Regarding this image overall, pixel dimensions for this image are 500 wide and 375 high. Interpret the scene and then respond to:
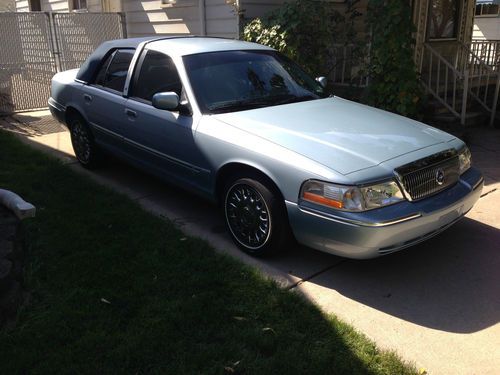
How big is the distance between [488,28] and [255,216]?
15.4 metres

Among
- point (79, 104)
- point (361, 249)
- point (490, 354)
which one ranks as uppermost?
point (79, 104)

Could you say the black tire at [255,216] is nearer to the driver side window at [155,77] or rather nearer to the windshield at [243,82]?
the windshield at [243,82]

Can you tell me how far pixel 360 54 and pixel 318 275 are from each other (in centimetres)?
495

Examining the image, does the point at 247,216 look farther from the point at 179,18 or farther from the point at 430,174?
the point at 179,18

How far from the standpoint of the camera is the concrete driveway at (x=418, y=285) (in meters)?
2.96

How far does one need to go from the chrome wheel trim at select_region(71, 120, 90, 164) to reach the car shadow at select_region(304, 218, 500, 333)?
3.62 m

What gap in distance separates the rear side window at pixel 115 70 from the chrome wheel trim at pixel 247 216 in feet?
6.65

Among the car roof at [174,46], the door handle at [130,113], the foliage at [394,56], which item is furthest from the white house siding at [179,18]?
the door handle at [130,113]

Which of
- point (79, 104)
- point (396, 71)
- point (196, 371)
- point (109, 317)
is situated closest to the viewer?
point (196, 371)

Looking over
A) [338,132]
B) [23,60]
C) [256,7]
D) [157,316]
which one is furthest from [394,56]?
[23,60]

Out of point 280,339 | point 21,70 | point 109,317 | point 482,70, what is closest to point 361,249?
point 280,339

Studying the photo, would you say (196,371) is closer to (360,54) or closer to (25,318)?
(25,318)

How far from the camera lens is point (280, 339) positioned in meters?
2.96

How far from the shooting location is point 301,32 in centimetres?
744
